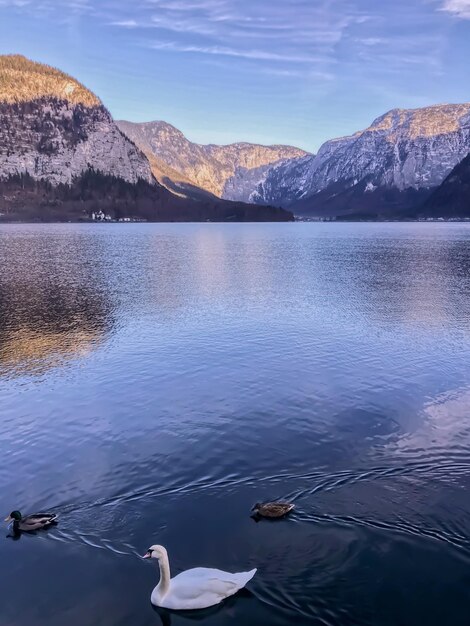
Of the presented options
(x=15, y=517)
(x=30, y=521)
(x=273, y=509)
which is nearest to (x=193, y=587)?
(x=273, y=509)

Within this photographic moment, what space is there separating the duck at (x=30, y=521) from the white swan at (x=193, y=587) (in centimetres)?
584

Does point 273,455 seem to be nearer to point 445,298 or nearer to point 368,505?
point 368,505

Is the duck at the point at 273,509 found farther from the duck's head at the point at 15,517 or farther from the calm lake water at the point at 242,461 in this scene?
the duck's head at the point at 15,517

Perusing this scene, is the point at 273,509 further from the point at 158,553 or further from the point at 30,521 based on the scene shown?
the point at 30,521

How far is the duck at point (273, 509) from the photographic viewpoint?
66.6 feet

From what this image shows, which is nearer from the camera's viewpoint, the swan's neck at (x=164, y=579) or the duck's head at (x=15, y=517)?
the swan's neck at (x=164, y=579)

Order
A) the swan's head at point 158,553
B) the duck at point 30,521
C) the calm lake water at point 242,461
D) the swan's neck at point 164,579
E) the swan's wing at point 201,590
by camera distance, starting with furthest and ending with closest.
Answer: the duck at point 30,521 < the calm lake water at point 242,461 < the swan's head at point 158,553 < the swan's neck at point 164,579 < the swan's wing at point 201,590

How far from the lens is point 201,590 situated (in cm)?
1611

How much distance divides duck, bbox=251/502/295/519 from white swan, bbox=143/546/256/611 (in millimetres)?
3790

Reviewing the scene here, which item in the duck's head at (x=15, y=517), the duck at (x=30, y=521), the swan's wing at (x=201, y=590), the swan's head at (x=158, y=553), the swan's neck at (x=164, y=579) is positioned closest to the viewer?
the swan's wing at (x=201, y=590)

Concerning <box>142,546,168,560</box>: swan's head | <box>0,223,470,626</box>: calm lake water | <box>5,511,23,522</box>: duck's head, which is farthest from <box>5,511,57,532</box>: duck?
<box>142,546,168,560</box>: swan's head

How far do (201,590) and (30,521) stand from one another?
306 inches

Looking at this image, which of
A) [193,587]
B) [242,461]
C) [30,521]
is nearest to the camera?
[193,587]

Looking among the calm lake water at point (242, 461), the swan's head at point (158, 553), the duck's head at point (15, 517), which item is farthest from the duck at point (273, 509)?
the duck's head at point (15, 517)
